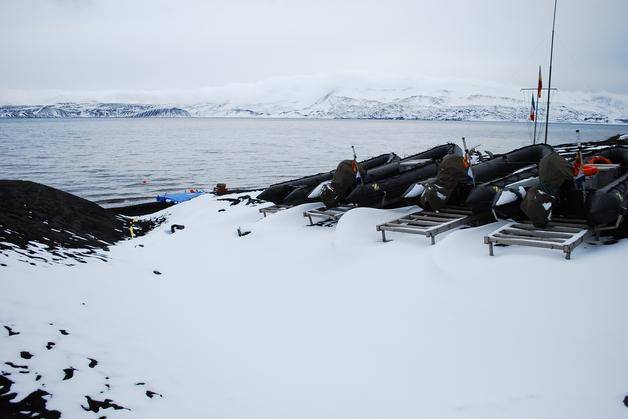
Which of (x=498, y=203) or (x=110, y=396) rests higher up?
(x=498, y=203)

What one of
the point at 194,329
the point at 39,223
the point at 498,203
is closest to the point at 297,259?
the point at 194,329

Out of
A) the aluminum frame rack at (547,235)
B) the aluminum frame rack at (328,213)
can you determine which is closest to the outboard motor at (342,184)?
the aluminum frame rack at (328,213)

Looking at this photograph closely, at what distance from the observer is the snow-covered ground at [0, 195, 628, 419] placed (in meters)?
4.45

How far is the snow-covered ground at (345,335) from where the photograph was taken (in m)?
4.45

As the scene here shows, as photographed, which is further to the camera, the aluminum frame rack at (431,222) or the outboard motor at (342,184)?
the outboard motor at (342,184)

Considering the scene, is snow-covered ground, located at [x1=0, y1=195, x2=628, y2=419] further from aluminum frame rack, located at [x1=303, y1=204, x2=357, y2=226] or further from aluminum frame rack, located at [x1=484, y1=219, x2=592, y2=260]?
aluminum frame rack, located at [x1=303, y1=204, x2=357, y2=226]

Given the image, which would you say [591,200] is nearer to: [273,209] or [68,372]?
[68,372]

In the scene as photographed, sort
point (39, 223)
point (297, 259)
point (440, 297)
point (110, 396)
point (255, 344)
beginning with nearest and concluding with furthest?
1. point (110, 396)
2. point (255, 344)
3. point (440, 297)
4. point (297, 259)
5. point (39, 223)

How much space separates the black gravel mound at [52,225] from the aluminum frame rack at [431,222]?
590 cm

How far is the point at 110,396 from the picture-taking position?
14.2 feet

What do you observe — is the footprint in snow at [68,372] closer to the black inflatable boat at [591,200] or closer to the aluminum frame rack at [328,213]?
the black inflatable boat at [591,200]

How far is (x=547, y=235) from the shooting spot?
7387 millimetres

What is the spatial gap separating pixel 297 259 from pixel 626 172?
6.98m

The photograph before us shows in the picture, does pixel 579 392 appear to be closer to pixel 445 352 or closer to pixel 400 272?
pixel 445 352
